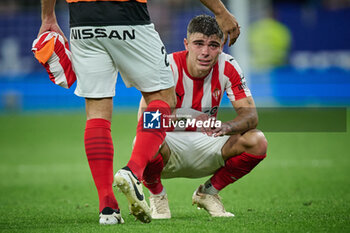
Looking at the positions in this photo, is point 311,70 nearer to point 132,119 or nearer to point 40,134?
point 132,119

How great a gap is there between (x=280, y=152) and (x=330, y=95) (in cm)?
625

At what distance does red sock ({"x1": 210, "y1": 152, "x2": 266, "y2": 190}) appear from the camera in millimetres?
Result: 3990

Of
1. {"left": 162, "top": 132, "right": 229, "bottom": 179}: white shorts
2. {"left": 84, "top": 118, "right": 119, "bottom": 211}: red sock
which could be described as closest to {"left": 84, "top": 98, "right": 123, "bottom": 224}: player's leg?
{"left": 84, "top": 118, "right": 119, "bottom": 211}: red sock

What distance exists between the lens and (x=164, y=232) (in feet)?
10.7

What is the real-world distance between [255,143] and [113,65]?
1056 mm

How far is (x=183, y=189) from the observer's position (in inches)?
234

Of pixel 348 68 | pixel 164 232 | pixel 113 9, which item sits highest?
pixel 113 9

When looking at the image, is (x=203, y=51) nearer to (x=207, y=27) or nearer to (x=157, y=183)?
(x=207, y=27)

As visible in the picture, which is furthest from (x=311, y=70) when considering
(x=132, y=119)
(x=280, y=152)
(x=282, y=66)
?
(x=280, y=152)

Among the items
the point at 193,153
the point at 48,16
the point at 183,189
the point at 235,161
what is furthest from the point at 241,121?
the point at 183,189

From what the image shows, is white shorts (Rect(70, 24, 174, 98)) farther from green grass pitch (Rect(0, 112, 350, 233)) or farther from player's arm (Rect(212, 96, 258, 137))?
green grass pitch (Rect(0, 112, 350, 233))

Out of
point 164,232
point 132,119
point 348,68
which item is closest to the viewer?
point 164,232

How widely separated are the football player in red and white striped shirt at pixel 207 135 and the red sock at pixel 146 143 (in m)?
0.47

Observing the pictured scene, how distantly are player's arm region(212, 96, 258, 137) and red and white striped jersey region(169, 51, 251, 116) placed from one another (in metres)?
0.14
